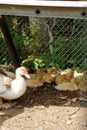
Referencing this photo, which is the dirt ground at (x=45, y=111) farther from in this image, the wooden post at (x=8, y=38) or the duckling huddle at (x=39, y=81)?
the wooden post at (x=8, y=38)

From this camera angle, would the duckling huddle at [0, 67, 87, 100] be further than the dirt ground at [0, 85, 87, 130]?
Yes

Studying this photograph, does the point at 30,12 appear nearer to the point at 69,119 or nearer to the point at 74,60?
the point at 69,119

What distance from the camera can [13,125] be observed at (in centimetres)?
253

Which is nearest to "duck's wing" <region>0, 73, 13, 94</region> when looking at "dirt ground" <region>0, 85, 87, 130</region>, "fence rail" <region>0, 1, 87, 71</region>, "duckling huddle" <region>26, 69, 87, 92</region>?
"dirt ground" <region>0, 85, 87, 130</region>

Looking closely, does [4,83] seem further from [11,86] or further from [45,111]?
[45,111]

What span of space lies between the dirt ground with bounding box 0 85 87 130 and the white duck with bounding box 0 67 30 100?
0.10 meters

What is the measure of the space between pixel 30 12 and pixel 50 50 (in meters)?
1.55

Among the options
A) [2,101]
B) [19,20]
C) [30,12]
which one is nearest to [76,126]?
[2,101]

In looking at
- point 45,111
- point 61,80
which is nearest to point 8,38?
point 61,80

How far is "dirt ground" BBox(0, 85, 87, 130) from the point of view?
251cm

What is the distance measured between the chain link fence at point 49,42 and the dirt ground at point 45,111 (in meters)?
0.49

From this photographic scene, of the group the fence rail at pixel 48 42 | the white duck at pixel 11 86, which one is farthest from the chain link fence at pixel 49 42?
the white duck at pixel 11 86

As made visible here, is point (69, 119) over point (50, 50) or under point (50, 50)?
under

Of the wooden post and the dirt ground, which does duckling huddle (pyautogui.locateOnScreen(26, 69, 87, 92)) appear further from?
the wooden post
